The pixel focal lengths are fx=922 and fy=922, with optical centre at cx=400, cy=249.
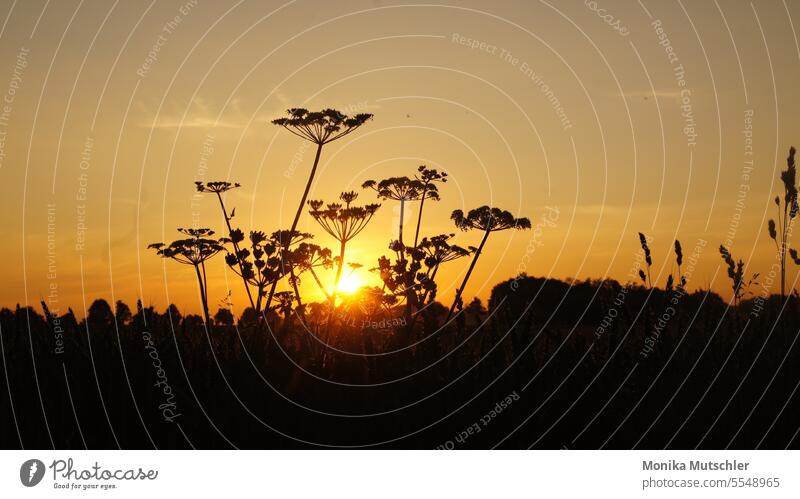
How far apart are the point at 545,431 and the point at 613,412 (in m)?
0.58

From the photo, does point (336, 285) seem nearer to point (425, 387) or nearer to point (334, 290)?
point (334, 290)

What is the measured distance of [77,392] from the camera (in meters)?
7.30

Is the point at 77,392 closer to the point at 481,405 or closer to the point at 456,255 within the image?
the point at 481,405

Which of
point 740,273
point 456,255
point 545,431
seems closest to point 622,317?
point 545,431

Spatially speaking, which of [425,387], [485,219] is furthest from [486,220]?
[425,387]
